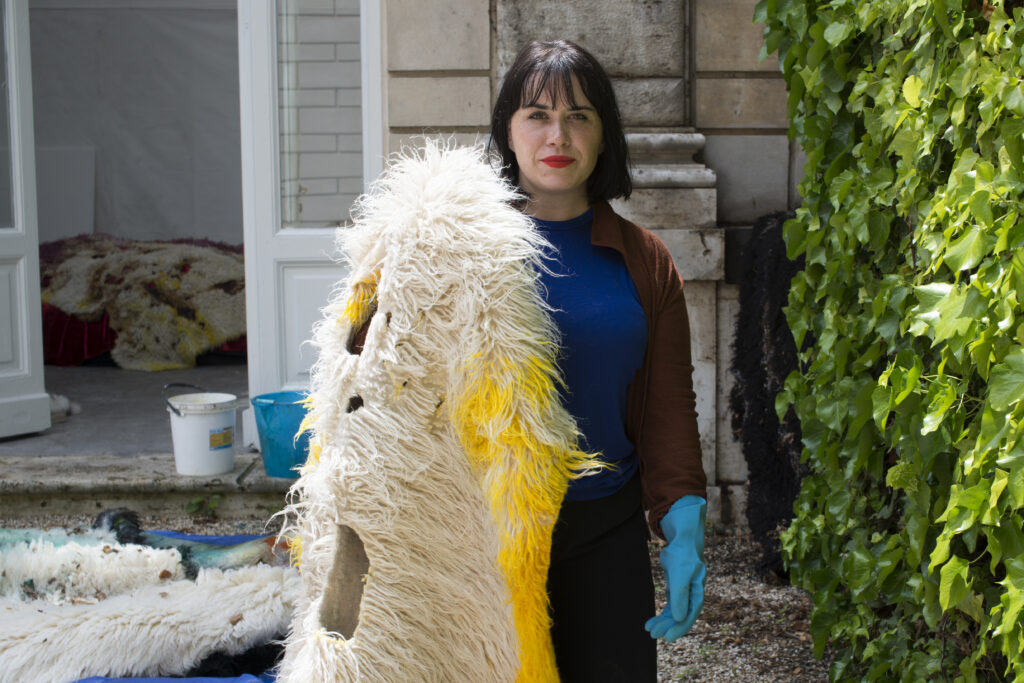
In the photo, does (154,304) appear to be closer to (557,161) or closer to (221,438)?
(221,438)

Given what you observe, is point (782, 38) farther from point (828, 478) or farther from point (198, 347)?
point (198, 347)

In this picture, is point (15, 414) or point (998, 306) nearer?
point (998, 306)

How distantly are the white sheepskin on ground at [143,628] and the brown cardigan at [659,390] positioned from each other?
146cm

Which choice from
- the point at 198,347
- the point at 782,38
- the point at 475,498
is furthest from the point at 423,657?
the point at 198,347

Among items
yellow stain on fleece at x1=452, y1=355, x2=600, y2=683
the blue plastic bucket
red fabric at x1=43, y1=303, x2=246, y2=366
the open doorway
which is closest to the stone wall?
the blue plastic bucket

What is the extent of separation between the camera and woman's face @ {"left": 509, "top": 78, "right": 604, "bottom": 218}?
1.74 meters

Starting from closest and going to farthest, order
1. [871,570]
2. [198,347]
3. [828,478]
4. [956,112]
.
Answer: [956,112] → [871,570] → [828,478] → [198,347]

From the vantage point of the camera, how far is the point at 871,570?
2.37 meters

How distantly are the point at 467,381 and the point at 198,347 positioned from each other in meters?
6.24

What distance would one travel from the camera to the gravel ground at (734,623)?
3.10 meters

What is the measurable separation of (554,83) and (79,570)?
2279 millimetres

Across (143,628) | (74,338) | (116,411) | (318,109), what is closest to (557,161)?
(143,628)

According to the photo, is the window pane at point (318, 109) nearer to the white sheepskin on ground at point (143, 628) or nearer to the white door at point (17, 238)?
the white door at point (17, 238)

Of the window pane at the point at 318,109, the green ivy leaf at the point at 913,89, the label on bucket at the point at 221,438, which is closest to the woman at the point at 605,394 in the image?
the green ivy leaf at the point at 913,89
